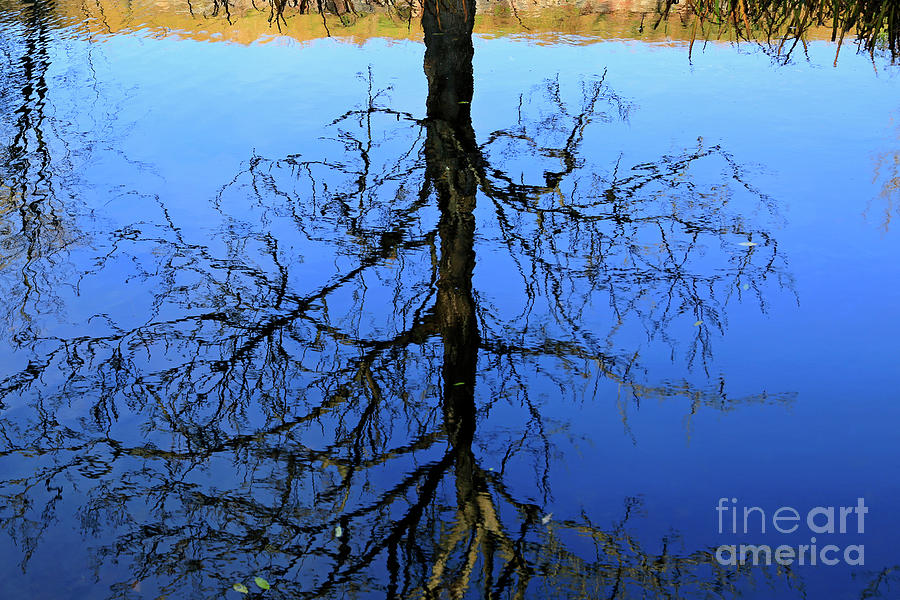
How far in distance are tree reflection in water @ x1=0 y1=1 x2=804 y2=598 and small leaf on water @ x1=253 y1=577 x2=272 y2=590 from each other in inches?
3.0

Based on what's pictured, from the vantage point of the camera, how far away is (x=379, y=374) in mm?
5918

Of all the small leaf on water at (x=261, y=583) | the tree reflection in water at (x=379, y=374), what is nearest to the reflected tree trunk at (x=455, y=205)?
the tree reflection in water at (x=379, y=374)

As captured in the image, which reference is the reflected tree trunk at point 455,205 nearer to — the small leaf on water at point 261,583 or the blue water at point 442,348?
the blue water at point 442,348

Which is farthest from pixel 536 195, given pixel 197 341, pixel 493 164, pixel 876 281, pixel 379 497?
pixel 379 497

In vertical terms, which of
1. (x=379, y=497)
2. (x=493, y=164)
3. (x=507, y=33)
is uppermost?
(x=507, y=33)

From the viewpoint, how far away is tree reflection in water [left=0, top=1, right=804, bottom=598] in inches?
177

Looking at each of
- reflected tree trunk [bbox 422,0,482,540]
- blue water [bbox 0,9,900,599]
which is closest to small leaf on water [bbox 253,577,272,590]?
blue water [bbox 0,9,900,599]

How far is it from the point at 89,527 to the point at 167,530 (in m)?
0.41

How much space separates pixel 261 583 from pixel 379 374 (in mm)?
1885

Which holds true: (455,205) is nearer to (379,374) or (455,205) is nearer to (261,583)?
(379,374)

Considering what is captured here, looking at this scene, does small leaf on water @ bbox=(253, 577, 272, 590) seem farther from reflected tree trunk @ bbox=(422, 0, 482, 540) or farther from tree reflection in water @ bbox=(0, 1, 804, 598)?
reflected tree trunk @ bbox=(422, 0, 482, 540)

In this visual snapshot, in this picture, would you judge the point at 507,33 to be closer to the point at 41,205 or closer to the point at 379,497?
the point at 41,205

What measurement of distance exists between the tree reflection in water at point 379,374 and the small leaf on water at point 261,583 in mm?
75

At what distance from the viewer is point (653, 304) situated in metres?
6.65
